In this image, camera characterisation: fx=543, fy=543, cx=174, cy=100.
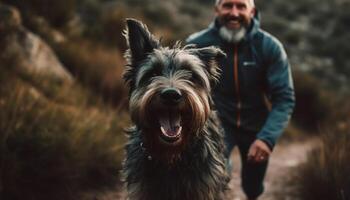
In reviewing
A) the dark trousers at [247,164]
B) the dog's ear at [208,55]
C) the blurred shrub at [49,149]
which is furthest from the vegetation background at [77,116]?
the dark trousers at [247,164]

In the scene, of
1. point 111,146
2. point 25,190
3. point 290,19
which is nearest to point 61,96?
point 111,146

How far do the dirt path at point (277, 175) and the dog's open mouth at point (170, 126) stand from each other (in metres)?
1.30

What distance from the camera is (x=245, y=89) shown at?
5.69 metres

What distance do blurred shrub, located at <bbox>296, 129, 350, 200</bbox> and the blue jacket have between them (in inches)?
34.3

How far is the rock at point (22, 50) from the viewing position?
8.45 meters

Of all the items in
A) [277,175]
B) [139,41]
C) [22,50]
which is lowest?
[277,175]

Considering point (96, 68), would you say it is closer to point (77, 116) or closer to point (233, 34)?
point (77, 116)

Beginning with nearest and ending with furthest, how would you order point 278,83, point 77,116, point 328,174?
point 278,83, point 328,174, point 77,116

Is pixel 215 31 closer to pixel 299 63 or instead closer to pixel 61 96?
pixel 61 96

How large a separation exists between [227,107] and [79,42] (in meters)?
6.70

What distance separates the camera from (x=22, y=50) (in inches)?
349

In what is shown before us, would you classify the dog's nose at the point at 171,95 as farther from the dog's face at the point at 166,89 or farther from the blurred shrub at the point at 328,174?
the blurred shrub at the point at 328,174

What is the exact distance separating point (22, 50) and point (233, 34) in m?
4.46

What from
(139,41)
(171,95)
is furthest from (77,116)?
(171,95)
